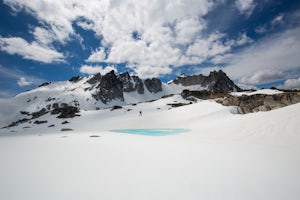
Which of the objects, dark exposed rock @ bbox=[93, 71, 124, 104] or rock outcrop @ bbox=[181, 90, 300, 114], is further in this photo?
dark exposed rock @ bbox=[93, 71, 124, 104]

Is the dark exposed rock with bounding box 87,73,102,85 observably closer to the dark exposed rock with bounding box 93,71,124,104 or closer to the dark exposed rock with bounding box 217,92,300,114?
the dark exposed rock with bounding box 93,71,124,104

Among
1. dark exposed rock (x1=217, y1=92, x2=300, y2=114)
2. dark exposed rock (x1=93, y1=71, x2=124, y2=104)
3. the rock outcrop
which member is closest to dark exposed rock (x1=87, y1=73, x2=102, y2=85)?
dark exposed rock (x1=93, y1=71, x2=124, y2=104)

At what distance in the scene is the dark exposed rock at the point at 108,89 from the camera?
5956 inches

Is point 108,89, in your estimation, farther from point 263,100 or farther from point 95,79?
point 263,100

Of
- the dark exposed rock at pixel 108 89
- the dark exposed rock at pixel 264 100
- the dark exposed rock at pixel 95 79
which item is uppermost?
the dark exposed rock at pixel 95 79

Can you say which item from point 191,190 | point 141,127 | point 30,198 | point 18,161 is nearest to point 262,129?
point 191,190

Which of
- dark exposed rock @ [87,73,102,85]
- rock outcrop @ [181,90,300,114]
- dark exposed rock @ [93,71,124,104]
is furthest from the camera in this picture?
dark exposed rock @ [87,73,102,85]

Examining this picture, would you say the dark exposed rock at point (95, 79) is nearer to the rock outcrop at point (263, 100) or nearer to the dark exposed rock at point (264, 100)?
the rock outcrop at point (263, 100)

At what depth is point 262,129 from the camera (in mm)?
11367

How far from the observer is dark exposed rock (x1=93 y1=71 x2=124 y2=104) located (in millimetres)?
151275

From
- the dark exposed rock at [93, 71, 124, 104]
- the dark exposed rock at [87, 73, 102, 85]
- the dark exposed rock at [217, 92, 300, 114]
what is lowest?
the dark exposed rock at [217, 92, 300, 114]

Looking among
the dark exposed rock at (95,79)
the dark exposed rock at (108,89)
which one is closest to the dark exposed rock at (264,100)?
the dark exposed rock at (108,89)

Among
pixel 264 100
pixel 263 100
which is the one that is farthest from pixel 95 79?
pixel 264 100

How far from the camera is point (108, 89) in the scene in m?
162
